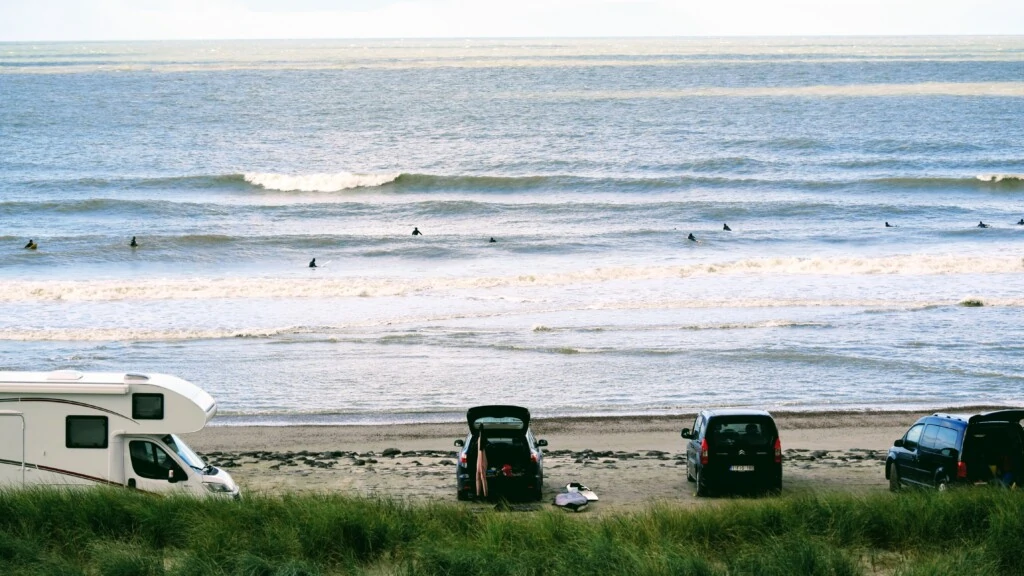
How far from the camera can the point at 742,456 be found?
1638cm

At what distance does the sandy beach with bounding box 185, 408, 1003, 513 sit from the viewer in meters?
17.3

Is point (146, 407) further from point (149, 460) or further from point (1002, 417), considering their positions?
point (1002, 417)

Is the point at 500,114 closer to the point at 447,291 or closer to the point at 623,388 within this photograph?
the point at 447,291

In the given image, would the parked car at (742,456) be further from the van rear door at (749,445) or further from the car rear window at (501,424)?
the car rear window at (501,424)

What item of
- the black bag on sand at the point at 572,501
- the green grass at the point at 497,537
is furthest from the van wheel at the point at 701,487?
the green grass at the point at 497,537

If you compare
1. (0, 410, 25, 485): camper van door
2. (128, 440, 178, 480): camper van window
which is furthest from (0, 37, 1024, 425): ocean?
(0, 410, 25, 485): camper van door

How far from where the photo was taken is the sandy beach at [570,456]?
17328 millimetres

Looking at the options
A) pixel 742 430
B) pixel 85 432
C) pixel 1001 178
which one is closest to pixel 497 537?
pixel 742 430

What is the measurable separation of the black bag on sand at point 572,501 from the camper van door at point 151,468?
508 centimetres

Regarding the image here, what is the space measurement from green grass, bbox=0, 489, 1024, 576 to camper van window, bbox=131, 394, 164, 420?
1206mm

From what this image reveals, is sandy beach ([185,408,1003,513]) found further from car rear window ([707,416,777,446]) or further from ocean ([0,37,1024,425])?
ocean ([0,37,1024,425])

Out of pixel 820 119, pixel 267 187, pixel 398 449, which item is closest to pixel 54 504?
pixel 398 449

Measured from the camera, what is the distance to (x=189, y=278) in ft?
130

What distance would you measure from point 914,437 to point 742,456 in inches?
98.0
